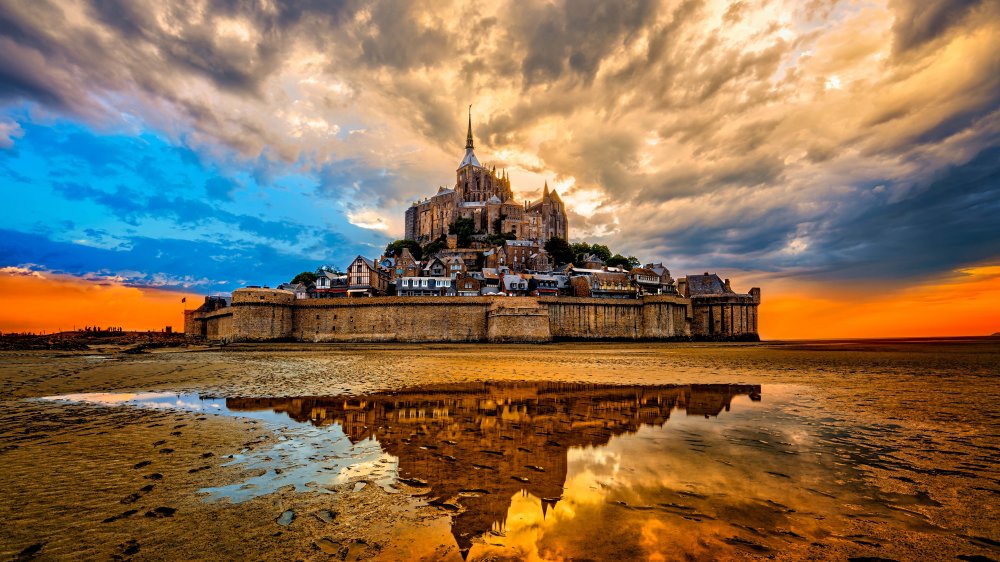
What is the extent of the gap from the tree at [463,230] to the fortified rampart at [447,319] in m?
45.8

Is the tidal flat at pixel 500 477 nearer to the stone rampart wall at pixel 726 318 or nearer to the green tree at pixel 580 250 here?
the stone rampart wall at pixel 726 318

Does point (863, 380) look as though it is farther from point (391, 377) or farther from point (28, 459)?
point (28, 459)

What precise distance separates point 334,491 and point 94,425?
22.6ft

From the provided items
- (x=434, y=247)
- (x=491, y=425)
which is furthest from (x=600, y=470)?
(x=434, y=247)

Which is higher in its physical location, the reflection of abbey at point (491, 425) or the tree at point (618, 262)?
the tree at point (618, 262)

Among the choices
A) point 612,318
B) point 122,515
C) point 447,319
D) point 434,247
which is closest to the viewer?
point 122,515

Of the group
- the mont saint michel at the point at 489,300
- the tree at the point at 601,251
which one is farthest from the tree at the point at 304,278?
the tree at the point at 601,251

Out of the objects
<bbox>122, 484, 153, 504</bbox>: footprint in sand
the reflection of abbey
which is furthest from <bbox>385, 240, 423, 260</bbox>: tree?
<bbox>122, 484, 153, 504</bbox>: footprint in sand

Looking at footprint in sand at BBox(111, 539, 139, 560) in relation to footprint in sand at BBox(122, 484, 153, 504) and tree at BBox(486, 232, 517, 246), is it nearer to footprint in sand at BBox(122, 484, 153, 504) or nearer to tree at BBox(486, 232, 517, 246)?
footprint in sand at BBox(122, 484, 153, 504)

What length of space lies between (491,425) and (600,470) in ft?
10.2

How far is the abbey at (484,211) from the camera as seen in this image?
103 m

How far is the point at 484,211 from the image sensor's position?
343ft

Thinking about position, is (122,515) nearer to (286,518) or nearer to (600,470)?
(286,518)

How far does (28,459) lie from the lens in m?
6.09
